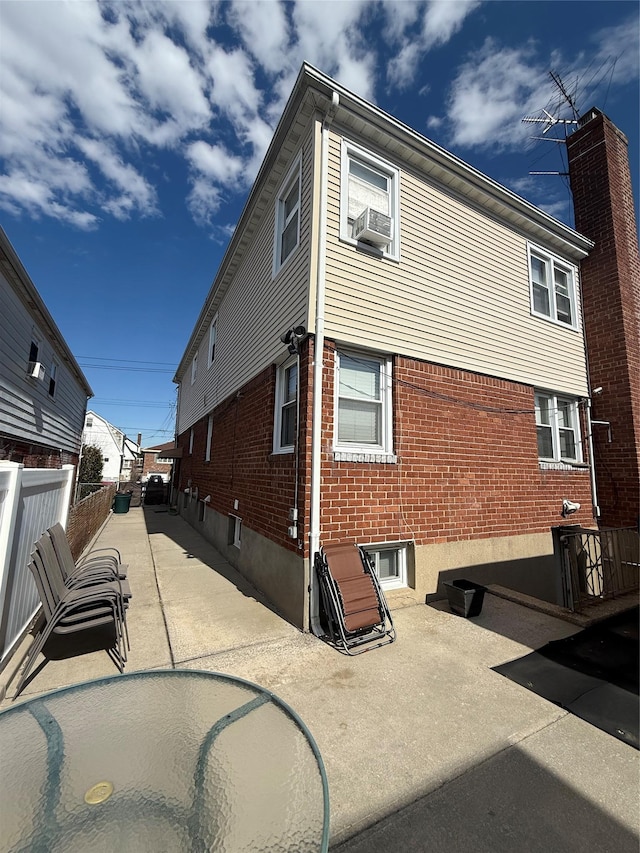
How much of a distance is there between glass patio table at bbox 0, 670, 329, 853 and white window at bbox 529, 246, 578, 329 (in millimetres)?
8232

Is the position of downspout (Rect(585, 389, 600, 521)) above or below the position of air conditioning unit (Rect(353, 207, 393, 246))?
below

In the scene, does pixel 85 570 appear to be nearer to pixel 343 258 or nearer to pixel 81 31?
pixel 343 258

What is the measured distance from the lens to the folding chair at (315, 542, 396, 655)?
4.00 meters

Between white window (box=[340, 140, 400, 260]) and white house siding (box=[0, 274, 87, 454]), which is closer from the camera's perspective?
white window (box=[340, 140, 400, 260])

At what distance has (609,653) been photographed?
374 cm

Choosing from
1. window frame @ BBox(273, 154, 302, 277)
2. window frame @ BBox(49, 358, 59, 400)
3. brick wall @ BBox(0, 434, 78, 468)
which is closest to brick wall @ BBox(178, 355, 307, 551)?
window frame @ BBox(273, 154, 302, 277)

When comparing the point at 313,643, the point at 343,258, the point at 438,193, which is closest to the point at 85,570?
the point at 313,643

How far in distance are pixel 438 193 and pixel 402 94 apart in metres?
2.54

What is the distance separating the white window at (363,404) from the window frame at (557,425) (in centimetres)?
370

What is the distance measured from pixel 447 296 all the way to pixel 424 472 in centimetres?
303

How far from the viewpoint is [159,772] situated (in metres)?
1.29

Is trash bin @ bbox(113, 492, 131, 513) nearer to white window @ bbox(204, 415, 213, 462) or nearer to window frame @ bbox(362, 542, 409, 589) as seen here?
white window @ bbox(204, 415, 213, 462)

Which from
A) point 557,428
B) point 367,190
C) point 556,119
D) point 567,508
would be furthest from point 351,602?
point 556,119

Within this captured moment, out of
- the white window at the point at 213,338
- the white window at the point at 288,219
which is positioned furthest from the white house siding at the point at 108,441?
the white window at the point at 288,219
